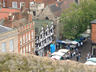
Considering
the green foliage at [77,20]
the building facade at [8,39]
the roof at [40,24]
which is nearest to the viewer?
the building facade at [8,39]

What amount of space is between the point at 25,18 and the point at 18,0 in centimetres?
2337

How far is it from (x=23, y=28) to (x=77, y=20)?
45.1 feet

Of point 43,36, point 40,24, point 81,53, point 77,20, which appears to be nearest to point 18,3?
point 40,24

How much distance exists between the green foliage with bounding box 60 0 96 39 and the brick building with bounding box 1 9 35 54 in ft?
29.1

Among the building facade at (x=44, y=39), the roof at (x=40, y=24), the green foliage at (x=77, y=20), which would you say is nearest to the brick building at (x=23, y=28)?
the building facade at (x=44, y=39)

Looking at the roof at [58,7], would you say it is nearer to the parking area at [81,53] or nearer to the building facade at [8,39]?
the parking area at [81,53]

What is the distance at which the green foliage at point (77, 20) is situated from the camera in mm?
48812

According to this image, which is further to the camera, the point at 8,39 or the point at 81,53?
the point at 81,53

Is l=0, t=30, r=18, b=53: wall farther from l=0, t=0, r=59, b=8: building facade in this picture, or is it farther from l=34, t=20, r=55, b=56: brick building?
l=0, t=0, r=59, b=8: building facade

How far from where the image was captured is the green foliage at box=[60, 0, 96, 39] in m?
48.8

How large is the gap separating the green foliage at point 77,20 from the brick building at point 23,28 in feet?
29.1

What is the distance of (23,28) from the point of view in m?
38.5

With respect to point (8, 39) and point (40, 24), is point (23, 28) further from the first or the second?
point (40, 24)

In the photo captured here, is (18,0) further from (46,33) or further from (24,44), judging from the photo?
(24,44)
